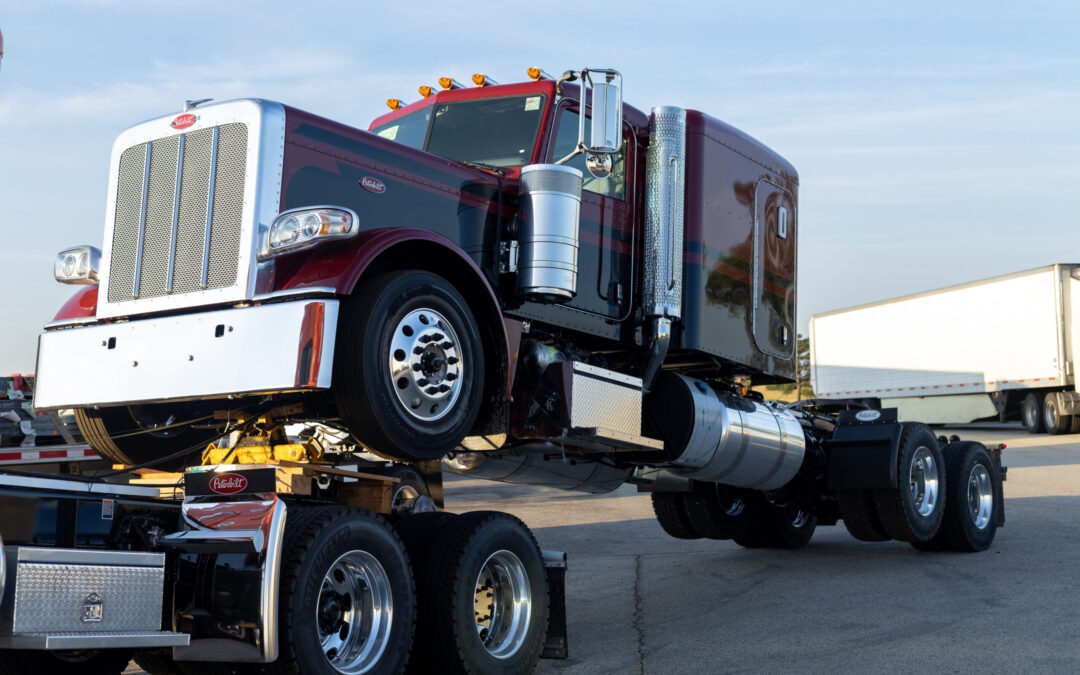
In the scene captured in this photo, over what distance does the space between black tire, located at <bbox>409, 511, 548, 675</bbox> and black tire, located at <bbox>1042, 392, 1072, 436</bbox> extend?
23986 millimetres

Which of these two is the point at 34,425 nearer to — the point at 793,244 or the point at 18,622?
the point at 793,244

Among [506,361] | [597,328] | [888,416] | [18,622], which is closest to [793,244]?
[888,416]

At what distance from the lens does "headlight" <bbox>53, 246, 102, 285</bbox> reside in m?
5.83

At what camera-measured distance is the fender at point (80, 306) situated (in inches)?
227

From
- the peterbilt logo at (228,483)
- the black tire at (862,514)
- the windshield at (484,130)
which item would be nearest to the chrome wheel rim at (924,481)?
the black tire at (862,514)

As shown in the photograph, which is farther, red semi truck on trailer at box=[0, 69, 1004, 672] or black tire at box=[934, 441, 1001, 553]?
black tire at box=[934, 441, 1001, 553]

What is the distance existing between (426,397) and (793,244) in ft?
16.0

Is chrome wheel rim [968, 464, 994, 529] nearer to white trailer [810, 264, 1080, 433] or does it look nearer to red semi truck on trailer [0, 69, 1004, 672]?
red semi truck on trailer [0, 69, 1004, 672]

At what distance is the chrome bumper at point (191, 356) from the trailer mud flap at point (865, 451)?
6050mm

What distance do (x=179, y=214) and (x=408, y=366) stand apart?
4.45 ft

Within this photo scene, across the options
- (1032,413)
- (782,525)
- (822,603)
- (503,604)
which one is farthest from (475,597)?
(1032,413)

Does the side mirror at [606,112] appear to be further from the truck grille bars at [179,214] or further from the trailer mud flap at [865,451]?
the trailer mud flap at [865,451]

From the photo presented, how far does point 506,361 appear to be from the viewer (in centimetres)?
602

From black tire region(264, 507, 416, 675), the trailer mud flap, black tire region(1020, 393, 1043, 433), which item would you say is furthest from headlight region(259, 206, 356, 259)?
black tire region(1020, 393, 1043, 433)
